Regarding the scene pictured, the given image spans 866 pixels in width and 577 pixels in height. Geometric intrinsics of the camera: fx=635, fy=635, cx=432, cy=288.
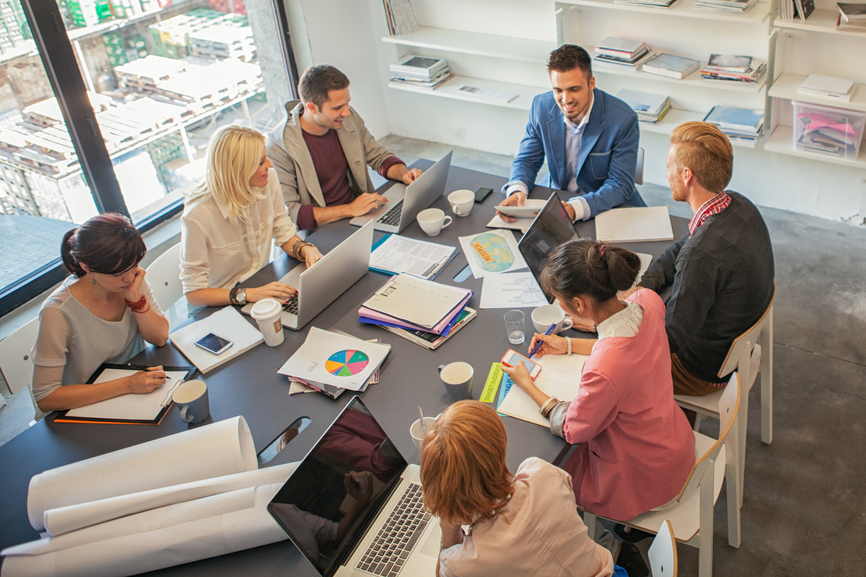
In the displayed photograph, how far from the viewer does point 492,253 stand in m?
2.57

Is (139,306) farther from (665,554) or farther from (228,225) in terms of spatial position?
(665,554)

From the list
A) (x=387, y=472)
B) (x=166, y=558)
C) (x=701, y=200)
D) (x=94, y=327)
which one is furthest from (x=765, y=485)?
(x=94, y=327)

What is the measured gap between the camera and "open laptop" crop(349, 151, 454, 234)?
2732 millimetres

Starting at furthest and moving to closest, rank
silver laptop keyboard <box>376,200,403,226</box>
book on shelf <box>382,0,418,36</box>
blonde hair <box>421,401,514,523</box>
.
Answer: book on shelf <box>382,0,418,36</box>
silver laptop keyboard <box>376,200,403,226</box>
blonde hair <box>421,401,514,523</box>

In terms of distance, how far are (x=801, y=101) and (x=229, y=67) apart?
371cm

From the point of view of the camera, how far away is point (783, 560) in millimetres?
2229

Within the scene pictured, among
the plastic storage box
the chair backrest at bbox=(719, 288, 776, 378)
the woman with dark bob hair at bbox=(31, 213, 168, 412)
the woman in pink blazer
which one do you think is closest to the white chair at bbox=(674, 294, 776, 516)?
the chair backrest at bbox=(719, 288, 776, 378)

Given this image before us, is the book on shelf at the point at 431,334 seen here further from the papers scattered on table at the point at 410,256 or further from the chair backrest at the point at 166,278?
the chair backrest at the point at 166,278

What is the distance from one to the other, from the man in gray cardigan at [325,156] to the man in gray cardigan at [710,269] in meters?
1.38

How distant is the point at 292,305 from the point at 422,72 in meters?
2.96

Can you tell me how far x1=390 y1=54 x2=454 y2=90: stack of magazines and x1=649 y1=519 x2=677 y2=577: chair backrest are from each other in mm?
3968

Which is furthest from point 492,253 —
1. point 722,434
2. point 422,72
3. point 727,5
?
point 422,72

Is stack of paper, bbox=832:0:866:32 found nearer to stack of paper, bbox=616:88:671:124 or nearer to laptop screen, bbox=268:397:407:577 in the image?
stack of paper, bbox=616:88:671:124

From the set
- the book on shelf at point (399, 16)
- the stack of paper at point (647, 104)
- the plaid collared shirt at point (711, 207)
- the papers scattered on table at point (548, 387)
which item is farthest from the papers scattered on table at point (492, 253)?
the book on shelf at point (399, 16)
